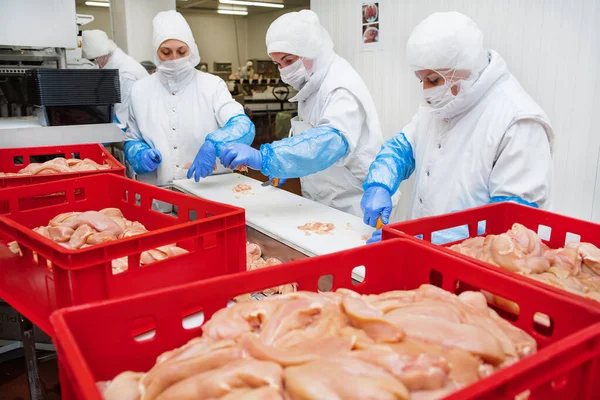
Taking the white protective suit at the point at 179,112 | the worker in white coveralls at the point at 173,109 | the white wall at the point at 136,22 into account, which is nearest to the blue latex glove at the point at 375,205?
the worker in white coveralls at the point at 173,109

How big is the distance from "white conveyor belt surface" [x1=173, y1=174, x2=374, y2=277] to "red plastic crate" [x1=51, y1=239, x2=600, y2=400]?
1.86 feet

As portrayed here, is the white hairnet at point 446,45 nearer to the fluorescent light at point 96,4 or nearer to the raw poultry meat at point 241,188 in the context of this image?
the raw poultry meat at point 241,188

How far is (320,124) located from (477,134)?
3.16ft

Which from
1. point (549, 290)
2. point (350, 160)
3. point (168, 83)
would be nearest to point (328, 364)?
point (549, 290)

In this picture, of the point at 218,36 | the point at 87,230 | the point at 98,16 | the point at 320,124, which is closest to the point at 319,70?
the point at 320,124

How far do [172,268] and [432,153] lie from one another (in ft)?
4.70

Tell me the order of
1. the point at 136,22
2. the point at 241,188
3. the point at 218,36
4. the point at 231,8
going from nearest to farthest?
the point at 241,188 → the point at 136,22 → the point at 231,8 → the point at 218,36

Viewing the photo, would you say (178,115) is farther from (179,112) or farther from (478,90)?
(478,90)

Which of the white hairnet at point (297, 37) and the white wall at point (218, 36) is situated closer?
the white hairnet at point (297, 37)

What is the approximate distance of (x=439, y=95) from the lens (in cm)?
211

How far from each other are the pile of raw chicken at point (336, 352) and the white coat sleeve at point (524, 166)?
1063 mm

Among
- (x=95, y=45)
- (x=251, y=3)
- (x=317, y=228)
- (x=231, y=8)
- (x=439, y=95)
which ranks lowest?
(x=317, y=228)

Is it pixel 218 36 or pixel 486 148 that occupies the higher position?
pixel 218 36

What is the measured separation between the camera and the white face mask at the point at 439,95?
2094 mm
